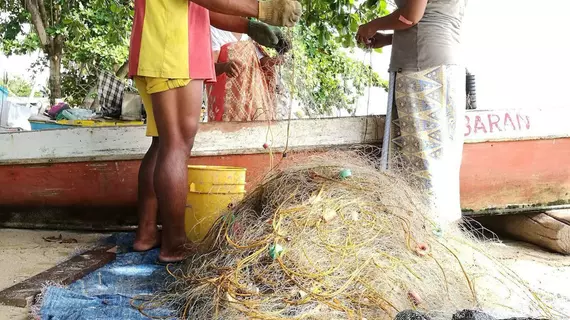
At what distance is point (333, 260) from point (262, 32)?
1852 mm

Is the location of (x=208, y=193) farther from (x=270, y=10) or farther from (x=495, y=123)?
(x=495, y=123)

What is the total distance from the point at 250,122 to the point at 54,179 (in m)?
1.55

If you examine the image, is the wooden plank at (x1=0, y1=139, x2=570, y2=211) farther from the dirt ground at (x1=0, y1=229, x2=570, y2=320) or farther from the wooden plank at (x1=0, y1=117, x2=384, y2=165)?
the dirt ground at (x1=0, y1=229, x2=570, y2=320)

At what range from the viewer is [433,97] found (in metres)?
3.10

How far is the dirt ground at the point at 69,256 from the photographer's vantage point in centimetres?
255

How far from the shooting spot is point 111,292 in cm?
237

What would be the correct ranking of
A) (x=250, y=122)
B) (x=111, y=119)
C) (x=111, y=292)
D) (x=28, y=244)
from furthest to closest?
1. (x=111, y=119)
2. (x=250, y=122)
3. (x=28, y=244)
4. (x=111, y=292)

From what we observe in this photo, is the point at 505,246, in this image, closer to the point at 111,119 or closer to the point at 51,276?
the point at 51,276

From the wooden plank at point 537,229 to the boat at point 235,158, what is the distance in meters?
0.13

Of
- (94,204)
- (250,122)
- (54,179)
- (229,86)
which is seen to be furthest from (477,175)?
(54,179)

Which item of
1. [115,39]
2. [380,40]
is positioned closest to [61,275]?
[380,40]

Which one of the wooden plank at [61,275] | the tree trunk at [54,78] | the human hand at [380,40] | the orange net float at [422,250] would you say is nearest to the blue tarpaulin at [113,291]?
the wooden plank at [61,275]

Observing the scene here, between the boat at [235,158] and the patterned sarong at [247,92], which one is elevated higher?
the patterned sarong at [247,92]

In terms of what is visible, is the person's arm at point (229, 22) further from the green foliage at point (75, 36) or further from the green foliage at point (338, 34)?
the green foliage at point (75, 36)
